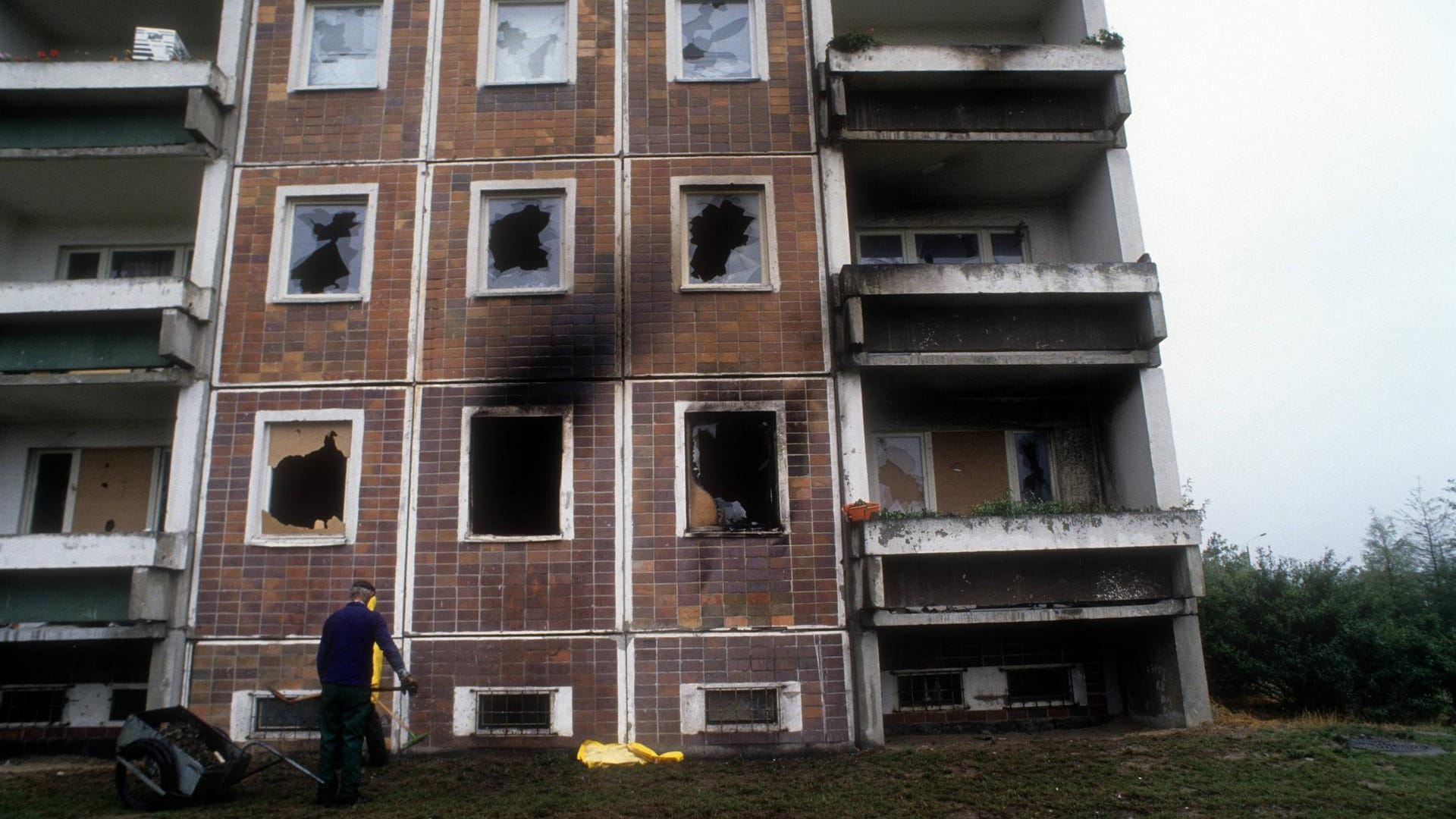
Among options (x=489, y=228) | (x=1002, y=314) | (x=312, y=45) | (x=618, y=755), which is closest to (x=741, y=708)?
(x=618, y=755)

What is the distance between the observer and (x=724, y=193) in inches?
461

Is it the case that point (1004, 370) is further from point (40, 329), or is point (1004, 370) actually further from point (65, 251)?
point (65, 251)

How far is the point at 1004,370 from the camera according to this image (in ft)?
37.6

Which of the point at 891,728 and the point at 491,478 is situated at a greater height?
the point at 491,478

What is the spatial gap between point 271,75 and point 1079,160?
1096 centimetres

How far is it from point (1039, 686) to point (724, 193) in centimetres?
755

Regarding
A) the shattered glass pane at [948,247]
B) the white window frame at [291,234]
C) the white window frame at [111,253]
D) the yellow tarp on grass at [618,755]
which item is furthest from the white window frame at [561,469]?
the shattered glass pane at [948,247]

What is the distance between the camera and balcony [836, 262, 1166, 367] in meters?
11.0

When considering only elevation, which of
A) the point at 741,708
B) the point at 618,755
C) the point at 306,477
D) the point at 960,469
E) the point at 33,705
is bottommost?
the point at 618,755

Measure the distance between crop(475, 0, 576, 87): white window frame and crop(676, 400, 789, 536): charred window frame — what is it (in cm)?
485

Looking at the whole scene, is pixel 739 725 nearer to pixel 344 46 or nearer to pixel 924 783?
pixel 924 783

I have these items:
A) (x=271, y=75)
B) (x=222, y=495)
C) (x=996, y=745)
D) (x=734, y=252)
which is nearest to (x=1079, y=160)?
(x=734, y=252)

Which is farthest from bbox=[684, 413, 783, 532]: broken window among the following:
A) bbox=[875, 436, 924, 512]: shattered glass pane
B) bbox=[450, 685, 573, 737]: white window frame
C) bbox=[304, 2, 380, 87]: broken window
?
bbox=[304, 2, 380, 87]: broken window

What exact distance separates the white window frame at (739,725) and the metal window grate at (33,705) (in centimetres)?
795
